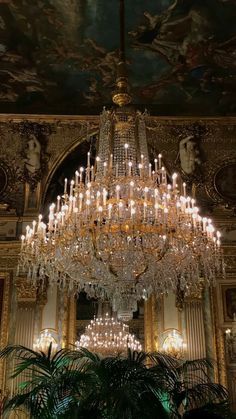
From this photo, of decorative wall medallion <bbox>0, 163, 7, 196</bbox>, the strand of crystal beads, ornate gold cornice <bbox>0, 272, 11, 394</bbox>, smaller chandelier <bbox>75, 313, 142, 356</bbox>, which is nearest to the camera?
the strand of crystal beads

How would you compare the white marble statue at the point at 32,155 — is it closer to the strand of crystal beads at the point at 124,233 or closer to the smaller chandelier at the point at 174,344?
the strand of crystal beads at the point at 124,233

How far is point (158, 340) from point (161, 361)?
5.45 meters

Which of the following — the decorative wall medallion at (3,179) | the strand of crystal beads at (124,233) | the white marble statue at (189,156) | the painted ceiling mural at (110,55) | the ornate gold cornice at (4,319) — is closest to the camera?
the strand of crystal beads at (124,233)

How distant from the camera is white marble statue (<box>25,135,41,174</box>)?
12.1 m

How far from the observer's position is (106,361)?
205 inches

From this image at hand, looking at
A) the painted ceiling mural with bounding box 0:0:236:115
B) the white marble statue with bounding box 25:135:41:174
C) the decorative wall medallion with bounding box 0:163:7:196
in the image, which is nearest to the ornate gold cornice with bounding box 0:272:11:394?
the decorative wall medallion with bounding box 0:163:7:196

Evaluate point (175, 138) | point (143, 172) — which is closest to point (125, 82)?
point (143, 172)

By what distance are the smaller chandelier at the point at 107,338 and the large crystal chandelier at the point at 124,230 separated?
7.83 feet

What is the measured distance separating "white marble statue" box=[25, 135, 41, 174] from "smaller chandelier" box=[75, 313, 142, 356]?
361cm

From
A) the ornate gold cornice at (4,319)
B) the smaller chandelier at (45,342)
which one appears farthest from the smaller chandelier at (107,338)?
the ornate gold cornice at (4,319)

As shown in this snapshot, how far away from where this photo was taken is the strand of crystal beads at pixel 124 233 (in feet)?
23.7

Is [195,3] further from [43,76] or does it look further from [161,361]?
[161,361]

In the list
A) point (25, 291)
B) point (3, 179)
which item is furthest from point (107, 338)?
point (3, 179)

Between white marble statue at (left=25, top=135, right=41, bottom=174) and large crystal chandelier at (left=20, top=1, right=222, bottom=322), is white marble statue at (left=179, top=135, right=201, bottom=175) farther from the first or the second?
large crystal chandelier at (left=20, top=1, right=222, bottom=322)
